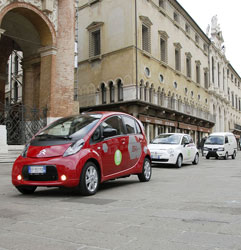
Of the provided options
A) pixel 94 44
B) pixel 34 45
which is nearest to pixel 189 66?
pixel 94 44

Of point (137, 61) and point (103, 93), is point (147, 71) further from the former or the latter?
point (103, 93)

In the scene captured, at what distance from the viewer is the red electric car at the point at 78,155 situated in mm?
6738

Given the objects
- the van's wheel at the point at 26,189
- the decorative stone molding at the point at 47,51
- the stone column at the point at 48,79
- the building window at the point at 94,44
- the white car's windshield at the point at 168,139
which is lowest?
the van's wheel at the point at 26,189

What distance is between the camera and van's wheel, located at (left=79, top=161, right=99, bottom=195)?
22.5 feet

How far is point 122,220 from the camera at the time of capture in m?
4.72

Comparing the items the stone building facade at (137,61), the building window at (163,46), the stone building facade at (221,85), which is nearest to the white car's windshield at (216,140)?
the stone building facade at (137,61)

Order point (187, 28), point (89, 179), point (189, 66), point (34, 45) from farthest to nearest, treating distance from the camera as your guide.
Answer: point (187, 28) < point (189, 66) < point (34, 45) < point (89, 179)

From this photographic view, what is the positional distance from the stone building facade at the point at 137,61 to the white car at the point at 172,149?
10361 mm

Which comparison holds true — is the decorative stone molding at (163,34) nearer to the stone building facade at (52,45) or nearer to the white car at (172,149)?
the stone building facade at (52,45)

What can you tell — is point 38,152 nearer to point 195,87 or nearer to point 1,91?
point 1,91

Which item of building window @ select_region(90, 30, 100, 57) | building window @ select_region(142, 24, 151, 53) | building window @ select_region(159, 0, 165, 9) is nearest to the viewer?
building window @ select_region(142, 24, 151, 53)

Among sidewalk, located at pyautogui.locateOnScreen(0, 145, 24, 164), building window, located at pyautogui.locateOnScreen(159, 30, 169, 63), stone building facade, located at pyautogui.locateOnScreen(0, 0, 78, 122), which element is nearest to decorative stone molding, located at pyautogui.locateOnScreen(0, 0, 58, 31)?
stone building facade, located at pyautogui.locateOnScreen(0, 0, 78, 122)

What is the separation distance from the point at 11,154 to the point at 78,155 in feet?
34.5

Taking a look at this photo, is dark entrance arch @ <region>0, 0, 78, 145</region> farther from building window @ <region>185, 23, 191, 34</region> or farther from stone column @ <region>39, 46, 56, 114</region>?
building window @ <region>185, 23, 191, 34</region>
